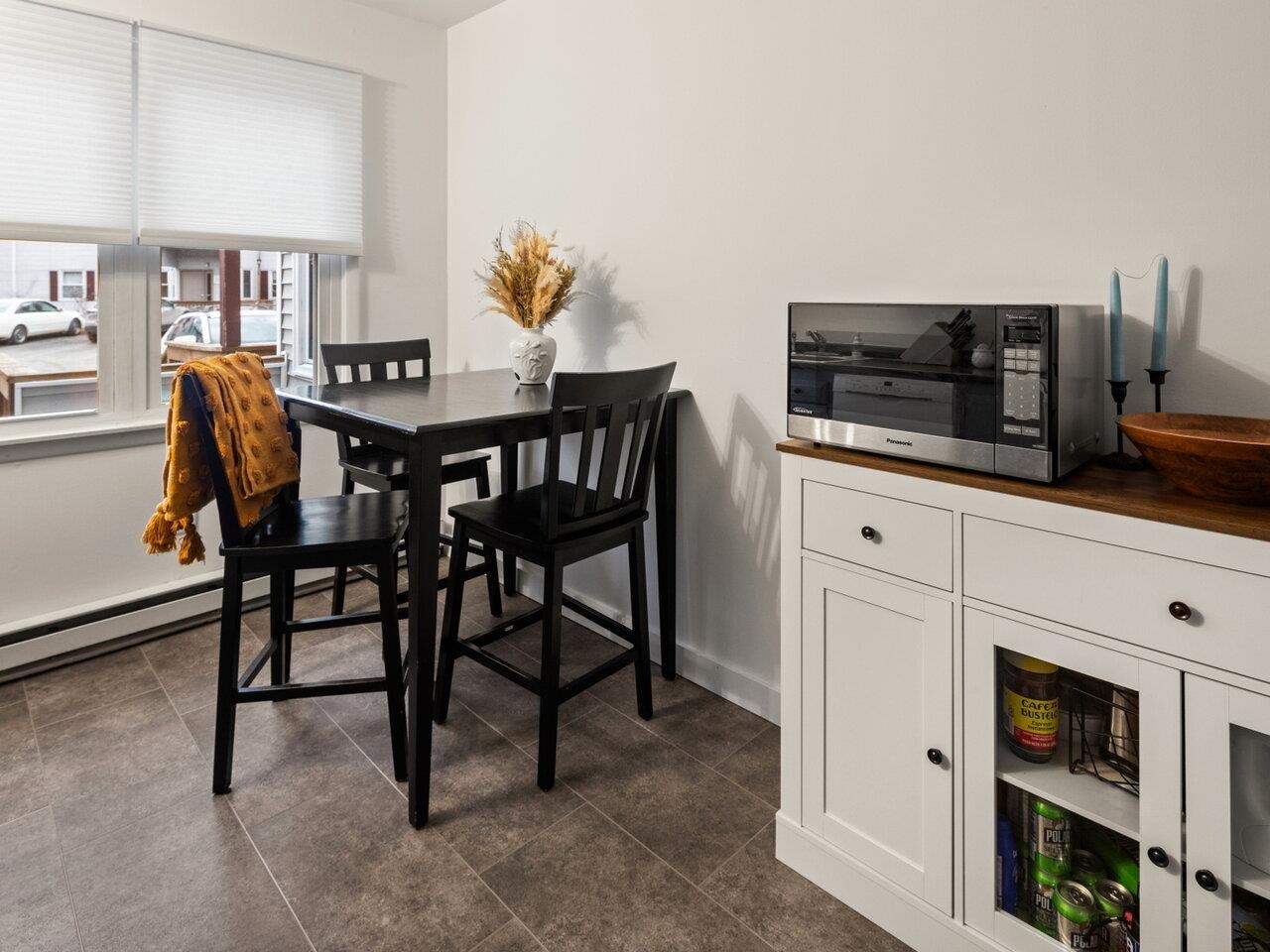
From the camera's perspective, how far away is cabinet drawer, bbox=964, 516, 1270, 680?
3.46ft

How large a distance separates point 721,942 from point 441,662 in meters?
1.08

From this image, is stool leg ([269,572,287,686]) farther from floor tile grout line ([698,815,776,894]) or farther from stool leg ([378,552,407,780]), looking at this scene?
floor tile grout line ([698,815,776,894])

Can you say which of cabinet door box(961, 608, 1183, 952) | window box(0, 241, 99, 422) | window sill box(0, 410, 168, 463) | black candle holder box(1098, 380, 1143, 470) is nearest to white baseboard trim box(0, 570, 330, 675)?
window sill box(0, 410, 168, 463)

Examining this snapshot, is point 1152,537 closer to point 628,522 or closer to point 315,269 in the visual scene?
point 628,522

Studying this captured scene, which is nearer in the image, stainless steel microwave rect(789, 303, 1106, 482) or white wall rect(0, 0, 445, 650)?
stainless steel microwave rect(789, 303, 1106, 482)

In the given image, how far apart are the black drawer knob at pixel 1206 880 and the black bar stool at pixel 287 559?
1575 millimetres

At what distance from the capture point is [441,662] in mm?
2199

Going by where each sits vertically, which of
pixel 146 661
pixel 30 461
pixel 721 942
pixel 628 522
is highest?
pixel 30 461

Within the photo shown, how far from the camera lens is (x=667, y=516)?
2412mm

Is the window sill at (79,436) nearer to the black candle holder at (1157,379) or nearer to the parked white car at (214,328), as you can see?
the parked white car at (214,328)

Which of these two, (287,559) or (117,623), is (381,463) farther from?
(117,623)

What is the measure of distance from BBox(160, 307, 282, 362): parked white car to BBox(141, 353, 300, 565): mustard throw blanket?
1.20 meters

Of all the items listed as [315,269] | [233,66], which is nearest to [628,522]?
[315,269]

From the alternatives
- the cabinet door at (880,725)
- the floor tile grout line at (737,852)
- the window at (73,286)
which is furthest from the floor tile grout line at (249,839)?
the window at (73,286)
